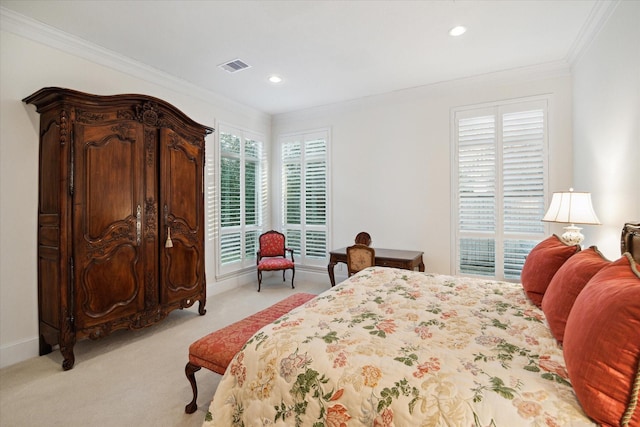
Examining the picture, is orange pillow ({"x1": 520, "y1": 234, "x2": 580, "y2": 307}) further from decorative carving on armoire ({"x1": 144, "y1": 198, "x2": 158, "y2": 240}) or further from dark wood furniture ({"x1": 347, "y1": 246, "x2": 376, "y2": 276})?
decorative carving on armoire ({"x1": 144, "y1": 198, "x2": 158, "y2": 240})

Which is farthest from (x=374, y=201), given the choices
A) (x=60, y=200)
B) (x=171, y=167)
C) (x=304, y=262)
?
(x=60, y=200)

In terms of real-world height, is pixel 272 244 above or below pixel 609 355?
below

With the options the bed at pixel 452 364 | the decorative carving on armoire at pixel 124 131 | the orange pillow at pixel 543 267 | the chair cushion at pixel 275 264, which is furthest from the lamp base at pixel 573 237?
the decorative carving on armoire at pixel 124 131

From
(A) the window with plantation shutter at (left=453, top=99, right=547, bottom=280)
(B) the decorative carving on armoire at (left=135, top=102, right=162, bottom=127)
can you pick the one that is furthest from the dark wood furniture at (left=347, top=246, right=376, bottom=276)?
(B) the decorative carving on armoire at (left=135, top=102, right=162, bottom=127)

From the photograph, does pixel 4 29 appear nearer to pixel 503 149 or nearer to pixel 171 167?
pixel 171 167

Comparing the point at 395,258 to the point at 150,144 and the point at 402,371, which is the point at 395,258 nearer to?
the point at 402,371

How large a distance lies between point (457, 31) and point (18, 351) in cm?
502

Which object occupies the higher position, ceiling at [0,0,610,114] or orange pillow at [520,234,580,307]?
ceiling at [0,0,610,114]

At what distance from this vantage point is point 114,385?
7.34ft

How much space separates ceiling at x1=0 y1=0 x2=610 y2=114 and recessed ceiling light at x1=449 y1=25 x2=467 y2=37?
55 millimetres

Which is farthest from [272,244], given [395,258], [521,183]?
[521,183]

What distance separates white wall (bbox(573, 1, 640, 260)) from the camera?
203 centimetres

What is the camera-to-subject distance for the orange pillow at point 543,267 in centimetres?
186

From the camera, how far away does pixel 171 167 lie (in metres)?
3.27
